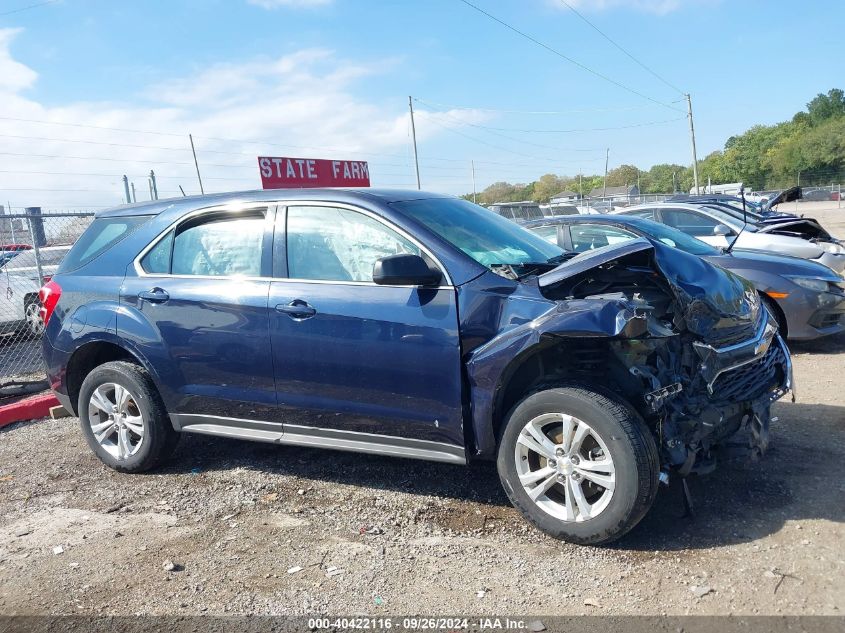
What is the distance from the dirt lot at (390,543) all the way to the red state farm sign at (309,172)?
10.4 meters

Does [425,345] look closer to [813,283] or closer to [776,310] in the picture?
[776,310]

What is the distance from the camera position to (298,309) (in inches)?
162

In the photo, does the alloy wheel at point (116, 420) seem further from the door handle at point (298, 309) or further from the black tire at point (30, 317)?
the black tire at point (30, 317)

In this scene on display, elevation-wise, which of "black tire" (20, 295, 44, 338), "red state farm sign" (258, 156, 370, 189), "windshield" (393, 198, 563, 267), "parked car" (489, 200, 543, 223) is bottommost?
"black tire" (20, 295, 44, 338)

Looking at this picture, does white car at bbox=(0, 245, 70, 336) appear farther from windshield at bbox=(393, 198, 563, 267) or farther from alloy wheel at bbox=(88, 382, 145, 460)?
windshield at bbox=(393, 198, 563, 267)

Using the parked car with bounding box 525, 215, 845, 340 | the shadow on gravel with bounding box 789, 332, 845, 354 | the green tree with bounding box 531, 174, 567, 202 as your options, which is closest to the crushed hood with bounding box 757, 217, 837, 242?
the shadow on gravel with bounding box 789, 332, 845, 354

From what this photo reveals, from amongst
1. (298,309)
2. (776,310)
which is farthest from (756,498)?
(776,310)

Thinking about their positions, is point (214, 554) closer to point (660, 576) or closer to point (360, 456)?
point (360, 456)

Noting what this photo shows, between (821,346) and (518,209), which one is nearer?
(821,346)

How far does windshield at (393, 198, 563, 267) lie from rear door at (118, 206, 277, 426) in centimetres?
100

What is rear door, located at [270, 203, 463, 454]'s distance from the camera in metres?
3.76

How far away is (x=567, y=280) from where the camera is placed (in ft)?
12.0

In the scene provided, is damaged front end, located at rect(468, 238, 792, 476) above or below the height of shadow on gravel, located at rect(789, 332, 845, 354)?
above

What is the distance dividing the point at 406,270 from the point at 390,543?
141cm
